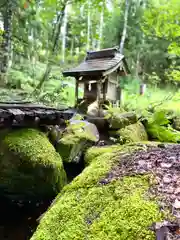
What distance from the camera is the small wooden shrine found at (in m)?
6.77

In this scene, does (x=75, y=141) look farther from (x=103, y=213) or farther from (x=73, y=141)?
(x=103, y=213)

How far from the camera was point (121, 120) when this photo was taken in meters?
6.07

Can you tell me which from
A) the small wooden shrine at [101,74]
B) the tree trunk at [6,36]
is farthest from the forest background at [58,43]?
the small wooden shrine at [101,74]

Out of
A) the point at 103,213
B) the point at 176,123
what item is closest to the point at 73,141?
the point at 103,213

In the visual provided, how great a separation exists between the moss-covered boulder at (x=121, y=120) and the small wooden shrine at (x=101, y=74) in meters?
1.03

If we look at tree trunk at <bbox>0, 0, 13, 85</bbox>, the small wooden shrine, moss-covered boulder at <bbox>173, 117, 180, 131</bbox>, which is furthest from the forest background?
moss-covered boulder at <bbox>173, 117, 180, 131</bbox>

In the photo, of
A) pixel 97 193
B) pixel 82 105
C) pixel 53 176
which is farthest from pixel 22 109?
pixel 82 105

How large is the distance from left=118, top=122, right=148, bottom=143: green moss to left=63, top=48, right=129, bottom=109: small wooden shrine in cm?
152

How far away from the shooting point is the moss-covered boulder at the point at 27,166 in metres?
2.98

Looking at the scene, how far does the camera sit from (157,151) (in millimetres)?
2887

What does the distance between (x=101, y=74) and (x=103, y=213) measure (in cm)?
517

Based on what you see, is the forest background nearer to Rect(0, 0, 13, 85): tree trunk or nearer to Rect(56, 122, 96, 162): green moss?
Rect(0, 0, 13, 85): tree trunk

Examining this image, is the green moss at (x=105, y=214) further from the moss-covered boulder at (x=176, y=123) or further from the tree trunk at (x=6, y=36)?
the tree trunk at (x=6, y=36)

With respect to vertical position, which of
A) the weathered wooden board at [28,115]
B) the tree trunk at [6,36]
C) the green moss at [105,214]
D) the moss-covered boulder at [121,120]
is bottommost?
the moss-covered boulder at [121,120]
